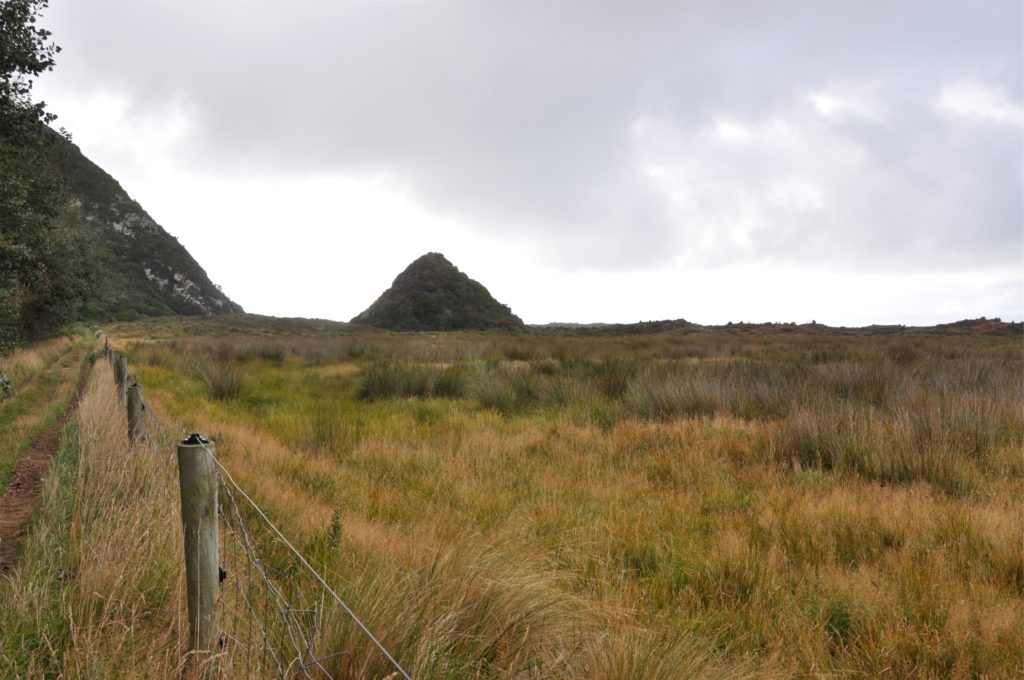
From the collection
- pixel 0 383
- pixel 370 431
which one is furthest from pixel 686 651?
pixel 0 383

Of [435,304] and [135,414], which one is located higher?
[435,304]

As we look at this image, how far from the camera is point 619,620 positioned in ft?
9.38

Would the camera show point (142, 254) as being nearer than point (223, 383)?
No

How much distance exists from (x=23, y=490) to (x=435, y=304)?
6109cm

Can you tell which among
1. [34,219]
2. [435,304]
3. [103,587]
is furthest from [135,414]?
[435,304]

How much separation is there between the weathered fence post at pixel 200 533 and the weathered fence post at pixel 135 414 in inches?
162

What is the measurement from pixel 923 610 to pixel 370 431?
627 centimetres

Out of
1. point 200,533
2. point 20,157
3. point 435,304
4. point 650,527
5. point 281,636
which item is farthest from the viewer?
point 435,304

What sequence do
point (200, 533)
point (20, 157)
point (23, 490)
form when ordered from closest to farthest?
point (200, 533) < point (23, 490) < point (20, 157)

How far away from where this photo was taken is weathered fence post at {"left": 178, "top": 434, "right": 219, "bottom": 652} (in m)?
1.92

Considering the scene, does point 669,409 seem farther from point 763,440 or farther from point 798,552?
point 798,552

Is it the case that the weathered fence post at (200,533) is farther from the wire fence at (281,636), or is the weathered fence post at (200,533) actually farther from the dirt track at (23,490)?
the dirt track at (23,490)

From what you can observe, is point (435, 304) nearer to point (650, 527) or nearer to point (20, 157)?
point (20, 157)

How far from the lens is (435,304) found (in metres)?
66.1
